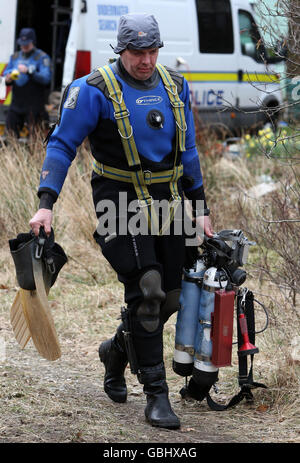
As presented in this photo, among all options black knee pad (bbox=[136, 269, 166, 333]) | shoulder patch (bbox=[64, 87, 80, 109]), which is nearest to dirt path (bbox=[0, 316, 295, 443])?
black knee pad (bbox=[136, 269, 166, 333])

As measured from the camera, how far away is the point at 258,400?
425 centimetres

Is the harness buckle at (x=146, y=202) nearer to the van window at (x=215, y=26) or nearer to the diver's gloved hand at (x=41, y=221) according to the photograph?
the diver's gloved hand at (x=41, y=221)

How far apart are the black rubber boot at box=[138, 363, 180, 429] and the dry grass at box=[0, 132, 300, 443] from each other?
0.05m

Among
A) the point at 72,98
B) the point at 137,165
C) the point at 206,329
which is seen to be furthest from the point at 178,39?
the point at 206,329

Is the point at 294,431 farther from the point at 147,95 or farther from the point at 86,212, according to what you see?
the point at 86,212

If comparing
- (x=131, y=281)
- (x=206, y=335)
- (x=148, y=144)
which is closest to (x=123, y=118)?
(x=148, y=144)

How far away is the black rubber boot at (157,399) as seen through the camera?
12.8ft

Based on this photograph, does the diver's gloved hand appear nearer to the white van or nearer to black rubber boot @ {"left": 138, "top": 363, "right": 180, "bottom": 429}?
black rubber boot @ {"left": 138, "top": 363, "right": 180, "bottom": 429}

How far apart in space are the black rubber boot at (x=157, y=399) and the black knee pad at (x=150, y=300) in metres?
0.22

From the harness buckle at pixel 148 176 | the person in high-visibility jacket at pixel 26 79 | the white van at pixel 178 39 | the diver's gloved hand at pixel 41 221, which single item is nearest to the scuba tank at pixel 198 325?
the harness buckle at pixel 148 176

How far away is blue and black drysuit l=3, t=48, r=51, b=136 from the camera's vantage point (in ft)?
35.7

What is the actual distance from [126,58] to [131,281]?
1.05 meters

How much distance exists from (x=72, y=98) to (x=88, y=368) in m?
1.91

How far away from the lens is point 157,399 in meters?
3.96
